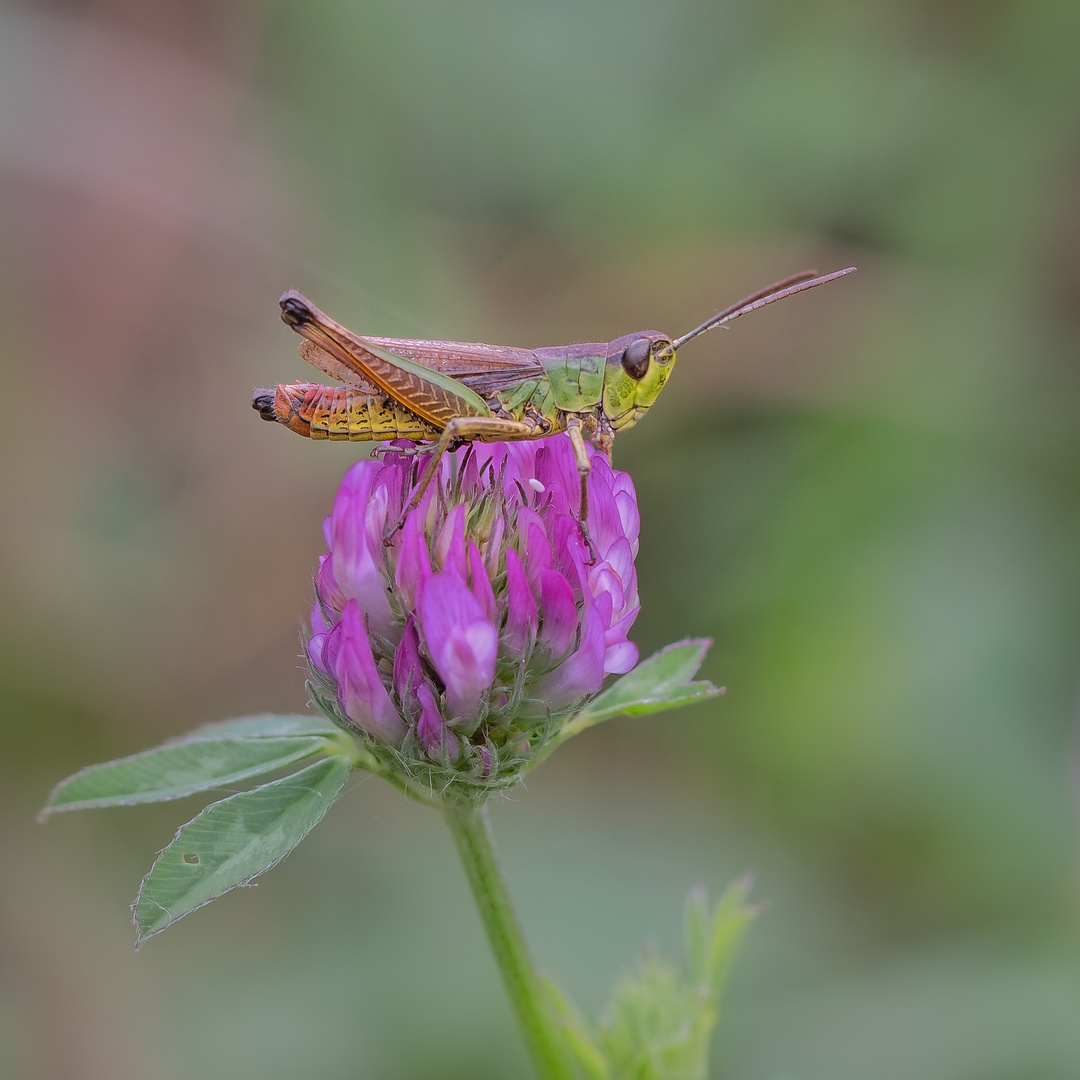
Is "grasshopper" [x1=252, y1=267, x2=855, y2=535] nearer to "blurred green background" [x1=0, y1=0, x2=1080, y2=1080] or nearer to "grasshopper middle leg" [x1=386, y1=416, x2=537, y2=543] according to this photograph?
"grasshopper middle leg" [x1=386, y1=416, x2=537, y2=543]

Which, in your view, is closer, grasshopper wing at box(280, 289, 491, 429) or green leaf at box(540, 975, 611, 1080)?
green leaf at box(540, 975, 611, 1080)

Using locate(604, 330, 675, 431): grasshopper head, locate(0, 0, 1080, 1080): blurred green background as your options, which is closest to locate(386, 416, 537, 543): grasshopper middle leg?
locate(604, 330, 675, 431): grasshopper head

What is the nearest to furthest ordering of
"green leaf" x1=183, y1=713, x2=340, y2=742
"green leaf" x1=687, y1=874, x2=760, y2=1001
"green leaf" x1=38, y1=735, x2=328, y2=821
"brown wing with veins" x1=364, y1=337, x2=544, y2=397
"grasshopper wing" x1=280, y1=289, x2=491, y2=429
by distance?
"green leaf" x1=38, y1=735, x2=328, y2=821 < "green leaf" x1=183, y1=713, x2=340, y2=742 < "green leaf" x1=687, y1=874, x2=760, y2=1001 < "grasshopper wing" x1=280, y1=289, x2=491, y2=429 < "brown wing with veins" x1=364, y1=337, x2=544, y2=397

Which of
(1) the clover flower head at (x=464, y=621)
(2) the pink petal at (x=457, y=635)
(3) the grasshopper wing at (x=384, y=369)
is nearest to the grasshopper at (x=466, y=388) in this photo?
(3) the grasshopper wing at (x=384, y=369)

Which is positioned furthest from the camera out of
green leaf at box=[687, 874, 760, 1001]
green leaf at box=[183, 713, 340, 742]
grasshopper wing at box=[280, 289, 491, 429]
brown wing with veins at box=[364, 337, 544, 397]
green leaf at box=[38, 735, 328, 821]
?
brown wing with veins at box=[364, 337, 544, 397]

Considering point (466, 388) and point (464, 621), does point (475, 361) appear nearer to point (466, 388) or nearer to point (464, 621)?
point (466, 388)
